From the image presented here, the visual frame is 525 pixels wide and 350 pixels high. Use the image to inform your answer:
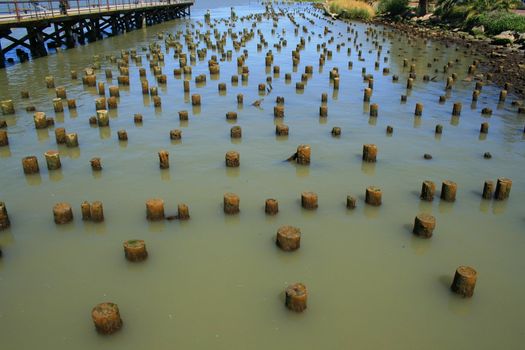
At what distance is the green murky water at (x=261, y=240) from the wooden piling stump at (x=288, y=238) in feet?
0.53

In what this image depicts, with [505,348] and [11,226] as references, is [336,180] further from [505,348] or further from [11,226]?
[11,226]

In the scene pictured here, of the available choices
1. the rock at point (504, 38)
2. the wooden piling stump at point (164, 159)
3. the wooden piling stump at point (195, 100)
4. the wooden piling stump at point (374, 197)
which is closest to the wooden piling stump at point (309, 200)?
the wooden piling stump at point (374, 197)

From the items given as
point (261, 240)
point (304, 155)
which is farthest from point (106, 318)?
point (304, 155)

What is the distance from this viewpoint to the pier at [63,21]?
23.8 metres

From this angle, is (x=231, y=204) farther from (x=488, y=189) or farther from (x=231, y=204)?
(x=488, y=189)

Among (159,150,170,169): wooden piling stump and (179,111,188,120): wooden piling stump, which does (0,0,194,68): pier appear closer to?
(179,111,188,120): wooden piling stump

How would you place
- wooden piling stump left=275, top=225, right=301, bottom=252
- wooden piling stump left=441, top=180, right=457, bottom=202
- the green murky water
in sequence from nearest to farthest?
the green murky water → wooden piling stump left=275, top=225, right=301, bottom=252 → wooden piling stump left=441, top=180, right=457, bottom=202

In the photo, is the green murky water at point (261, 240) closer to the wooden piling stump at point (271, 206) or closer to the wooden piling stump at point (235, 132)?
the wooden piling stump at point (271, 206)

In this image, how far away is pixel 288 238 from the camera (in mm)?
7320

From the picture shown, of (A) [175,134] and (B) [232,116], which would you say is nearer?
(A) [175,134]

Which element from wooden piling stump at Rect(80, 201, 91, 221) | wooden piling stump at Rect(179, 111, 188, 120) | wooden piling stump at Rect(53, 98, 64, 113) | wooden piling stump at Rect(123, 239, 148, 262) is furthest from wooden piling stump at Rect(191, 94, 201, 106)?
wooden piling stump at Rect(123, 239, 148, 262)

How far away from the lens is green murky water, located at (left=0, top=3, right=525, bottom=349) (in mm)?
5918

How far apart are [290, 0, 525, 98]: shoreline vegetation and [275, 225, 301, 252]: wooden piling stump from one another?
15178 mm

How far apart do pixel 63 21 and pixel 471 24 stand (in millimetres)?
34240
